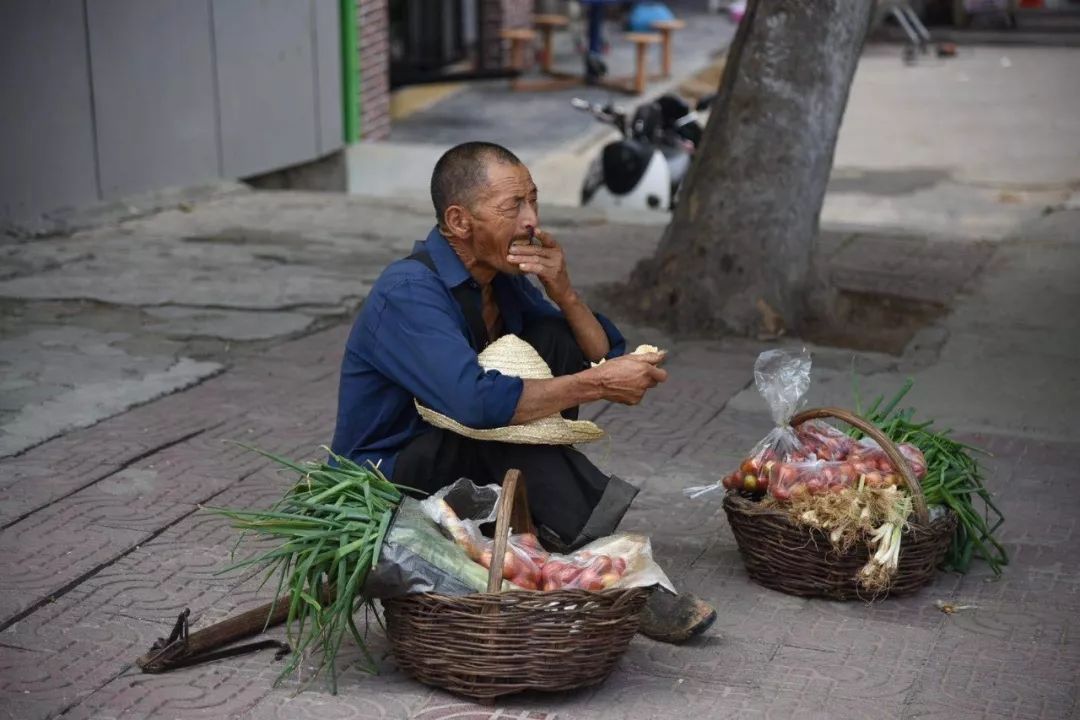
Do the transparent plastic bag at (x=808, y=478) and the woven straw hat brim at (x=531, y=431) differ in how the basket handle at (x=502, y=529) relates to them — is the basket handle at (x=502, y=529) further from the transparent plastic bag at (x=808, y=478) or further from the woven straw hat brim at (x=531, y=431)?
the transparent plastic bag at (x=808, y=478)

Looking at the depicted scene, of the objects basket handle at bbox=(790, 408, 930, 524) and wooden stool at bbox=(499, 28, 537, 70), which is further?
wooden stool at bbox=(499, 28, 537, 70)

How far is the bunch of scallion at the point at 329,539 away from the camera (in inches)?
134

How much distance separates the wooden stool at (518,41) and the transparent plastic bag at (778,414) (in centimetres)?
1348

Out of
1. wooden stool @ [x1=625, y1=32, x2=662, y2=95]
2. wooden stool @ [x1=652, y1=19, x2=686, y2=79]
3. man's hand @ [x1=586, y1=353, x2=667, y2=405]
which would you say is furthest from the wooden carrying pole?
wooden stool @ [x1=652, y1=19, x2=686, y2=79]

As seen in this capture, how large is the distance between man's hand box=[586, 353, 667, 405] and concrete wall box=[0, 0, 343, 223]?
6108 millimetres

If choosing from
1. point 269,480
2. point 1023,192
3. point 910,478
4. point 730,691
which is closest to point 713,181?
point 269,480

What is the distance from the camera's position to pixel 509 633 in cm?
338

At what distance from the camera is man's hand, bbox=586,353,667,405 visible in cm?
Answer: 373

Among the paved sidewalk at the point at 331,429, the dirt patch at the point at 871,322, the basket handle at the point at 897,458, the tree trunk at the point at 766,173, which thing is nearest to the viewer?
the paved sidewalk at the point at 331,429

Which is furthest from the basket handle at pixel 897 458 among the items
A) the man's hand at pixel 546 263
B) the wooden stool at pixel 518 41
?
the wooden stool at pixel 518 41

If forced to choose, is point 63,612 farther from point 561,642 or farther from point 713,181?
point 713,181

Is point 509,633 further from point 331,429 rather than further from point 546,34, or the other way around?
point 546,34

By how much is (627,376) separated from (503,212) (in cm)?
53

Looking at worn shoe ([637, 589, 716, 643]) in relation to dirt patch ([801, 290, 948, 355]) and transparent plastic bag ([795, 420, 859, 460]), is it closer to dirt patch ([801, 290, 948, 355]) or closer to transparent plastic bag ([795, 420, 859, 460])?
transparent plastic bag ([795, 420, 859, 460])
